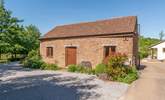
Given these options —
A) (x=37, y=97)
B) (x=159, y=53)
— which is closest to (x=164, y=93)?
(x=37, y=97)

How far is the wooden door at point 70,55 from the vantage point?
827 inches

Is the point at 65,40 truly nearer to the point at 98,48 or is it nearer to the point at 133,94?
the point at 98,48

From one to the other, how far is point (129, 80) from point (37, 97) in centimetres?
651

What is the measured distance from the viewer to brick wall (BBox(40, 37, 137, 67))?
1739 centimetres

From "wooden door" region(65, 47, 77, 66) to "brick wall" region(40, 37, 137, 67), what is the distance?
0.43 m

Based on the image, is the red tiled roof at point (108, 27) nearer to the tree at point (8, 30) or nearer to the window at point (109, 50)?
the window at point (109, 50)

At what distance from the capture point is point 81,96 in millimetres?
9039

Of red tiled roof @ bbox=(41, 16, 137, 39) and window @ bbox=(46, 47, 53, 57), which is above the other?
red tiled roof @ bbox=(41, 16, 137, 39)

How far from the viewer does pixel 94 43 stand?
63.2 ft

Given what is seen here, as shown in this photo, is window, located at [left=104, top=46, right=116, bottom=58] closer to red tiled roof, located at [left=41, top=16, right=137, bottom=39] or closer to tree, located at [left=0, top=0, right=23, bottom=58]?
red tiled roof, located at [left=41, top=16, right=137, bottom=39]

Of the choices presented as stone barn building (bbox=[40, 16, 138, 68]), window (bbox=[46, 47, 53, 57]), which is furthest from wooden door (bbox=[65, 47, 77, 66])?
window (bbox=[46, 47, 53, 57])

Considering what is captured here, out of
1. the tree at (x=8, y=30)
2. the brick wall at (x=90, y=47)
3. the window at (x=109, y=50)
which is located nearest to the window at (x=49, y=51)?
the brick wall at (x=90, y=47)

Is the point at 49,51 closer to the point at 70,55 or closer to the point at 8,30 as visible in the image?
the point at 70,55

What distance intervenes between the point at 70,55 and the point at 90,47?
2.94 m
